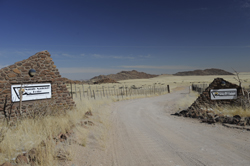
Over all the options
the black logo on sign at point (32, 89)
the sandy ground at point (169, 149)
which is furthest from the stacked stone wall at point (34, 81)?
the sandy ground at point (169, 149)

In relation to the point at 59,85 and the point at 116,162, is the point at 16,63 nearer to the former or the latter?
the point at 59,85

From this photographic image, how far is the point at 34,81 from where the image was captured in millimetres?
10359

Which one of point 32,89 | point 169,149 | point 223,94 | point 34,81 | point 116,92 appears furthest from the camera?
point 116,92

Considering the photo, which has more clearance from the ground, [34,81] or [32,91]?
[34,81]

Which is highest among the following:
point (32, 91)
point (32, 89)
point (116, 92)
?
point (32, 89)

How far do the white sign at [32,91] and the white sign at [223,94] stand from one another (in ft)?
36.3

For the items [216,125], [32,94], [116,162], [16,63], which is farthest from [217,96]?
[16,63]

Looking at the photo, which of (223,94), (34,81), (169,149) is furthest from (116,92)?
(169,149)

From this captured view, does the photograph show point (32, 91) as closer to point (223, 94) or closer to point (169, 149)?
point (169, 149)

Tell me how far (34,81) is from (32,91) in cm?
61

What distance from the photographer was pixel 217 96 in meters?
12.0

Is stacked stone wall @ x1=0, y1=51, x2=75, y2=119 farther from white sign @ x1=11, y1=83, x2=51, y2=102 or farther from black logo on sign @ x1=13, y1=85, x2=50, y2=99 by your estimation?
black logo on sign @ x1=13, y1=85, x2=50, y2=99

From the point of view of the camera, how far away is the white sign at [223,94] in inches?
455

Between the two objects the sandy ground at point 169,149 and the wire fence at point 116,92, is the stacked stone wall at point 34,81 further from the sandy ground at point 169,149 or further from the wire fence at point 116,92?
the wire fence at point 116,92
